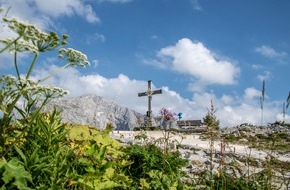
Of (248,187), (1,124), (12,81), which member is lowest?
(248,187)

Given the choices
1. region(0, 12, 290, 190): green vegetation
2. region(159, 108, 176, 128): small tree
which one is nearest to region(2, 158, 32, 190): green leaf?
region(0, 12, 290, 190): green vegetation

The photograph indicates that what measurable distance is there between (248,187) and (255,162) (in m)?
2.88

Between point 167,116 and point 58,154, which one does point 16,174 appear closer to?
point 58,154

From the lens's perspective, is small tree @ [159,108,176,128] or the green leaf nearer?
the green leaf

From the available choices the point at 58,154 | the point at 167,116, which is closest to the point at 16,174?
the point at 58,154

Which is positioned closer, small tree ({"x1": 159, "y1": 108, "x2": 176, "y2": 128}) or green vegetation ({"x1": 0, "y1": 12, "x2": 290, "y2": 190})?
green vegetation ({"x1": 0, "y1": 12, "x2": 290, "y2": 190})

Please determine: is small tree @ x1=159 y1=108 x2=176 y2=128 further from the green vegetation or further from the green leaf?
the green leaf

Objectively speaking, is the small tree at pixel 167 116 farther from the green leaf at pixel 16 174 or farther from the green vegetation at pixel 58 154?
the green leaf at pixel 16 174

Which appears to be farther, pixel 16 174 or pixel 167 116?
pixel 167 116

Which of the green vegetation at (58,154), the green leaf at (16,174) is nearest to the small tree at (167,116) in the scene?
the green vegetation at (58,154)

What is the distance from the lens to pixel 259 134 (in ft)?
71.3

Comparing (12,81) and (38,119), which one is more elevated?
(12,81)

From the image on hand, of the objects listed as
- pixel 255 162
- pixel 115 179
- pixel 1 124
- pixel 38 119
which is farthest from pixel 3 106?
pixel 255 162

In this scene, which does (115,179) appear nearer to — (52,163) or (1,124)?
(52,163)
